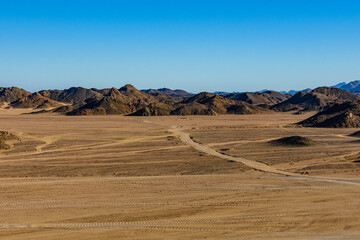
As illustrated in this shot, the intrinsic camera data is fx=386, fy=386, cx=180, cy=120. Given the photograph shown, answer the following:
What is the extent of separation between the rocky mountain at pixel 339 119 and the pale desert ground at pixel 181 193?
27.5m

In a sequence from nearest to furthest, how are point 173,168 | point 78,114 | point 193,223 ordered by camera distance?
point 193,223 < point 173,168 < point 78,114

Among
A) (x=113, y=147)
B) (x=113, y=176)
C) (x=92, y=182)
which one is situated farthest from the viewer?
(x=113, y=147)

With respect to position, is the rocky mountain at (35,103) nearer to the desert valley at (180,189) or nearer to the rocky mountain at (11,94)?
the rocky mountain at (11,94)

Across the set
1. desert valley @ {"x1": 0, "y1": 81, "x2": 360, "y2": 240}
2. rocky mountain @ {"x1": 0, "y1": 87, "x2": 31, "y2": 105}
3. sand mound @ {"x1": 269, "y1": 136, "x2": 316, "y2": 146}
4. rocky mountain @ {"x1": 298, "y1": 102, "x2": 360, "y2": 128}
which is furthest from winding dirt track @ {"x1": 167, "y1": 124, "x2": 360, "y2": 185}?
rocky mountain @ {"x1": 0, "y1": 87, "x2": 31, "y2": 105}

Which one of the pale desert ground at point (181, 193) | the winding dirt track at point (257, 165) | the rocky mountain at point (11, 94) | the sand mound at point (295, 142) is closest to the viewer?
the pale desert ground at point (181, 193)

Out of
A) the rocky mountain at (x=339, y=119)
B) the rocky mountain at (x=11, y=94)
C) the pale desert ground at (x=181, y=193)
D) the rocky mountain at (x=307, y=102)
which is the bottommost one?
the pale desert ground at (x=181, y=193)

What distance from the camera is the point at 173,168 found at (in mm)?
29266

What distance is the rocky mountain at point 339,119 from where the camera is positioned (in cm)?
6488

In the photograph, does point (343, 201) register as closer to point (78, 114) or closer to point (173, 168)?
point (173, 168)

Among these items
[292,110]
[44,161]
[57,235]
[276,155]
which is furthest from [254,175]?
[292,110]

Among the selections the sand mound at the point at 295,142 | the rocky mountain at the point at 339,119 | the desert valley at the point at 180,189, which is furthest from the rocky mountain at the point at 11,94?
the sand mound at the point at 295,142

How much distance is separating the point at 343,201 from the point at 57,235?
46.0ft

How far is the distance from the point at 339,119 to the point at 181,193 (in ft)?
171

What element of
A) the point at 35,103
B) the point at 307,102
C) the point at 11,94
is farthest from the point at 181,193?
the point at 11,94
